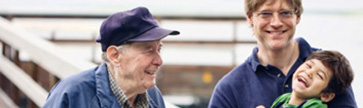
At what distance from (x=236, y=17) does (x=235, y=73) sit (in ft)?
9.65

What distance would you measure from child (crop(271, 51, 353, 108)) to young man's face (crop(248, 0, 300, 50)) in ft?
0.47

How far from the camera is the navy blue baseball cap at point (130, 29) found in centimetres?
166

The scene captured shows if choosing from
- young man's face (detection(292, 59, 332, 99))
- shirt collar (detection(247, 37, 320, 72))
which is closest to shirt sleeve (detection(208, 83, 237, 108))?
shirt collar (detection(247, 37, 320, 72))

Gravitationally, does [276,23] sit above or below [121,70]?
above

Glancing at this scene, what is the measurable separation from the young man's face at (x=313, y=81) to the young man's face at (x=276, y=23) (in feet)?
0.52

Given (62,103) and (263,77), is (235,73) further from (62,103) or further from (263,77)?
(62,103)

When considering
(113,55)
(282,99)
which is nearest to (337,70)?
(282,99)

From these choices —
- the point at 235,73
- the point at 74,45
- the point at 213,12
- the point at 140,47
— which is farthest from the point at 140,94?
the point at 74,45

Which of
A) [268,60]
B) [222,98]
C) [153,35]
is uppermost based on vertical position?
[153,35]

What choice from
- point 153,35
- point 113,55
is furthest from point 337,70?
point 113,55

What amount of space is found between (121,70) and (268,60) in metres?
0.49

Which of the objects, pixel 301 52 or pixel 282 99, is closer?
pixel 282 99

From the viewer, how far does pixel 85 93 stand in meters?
1.64

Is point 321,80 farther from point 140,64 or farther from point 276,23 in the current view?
point 140,64
